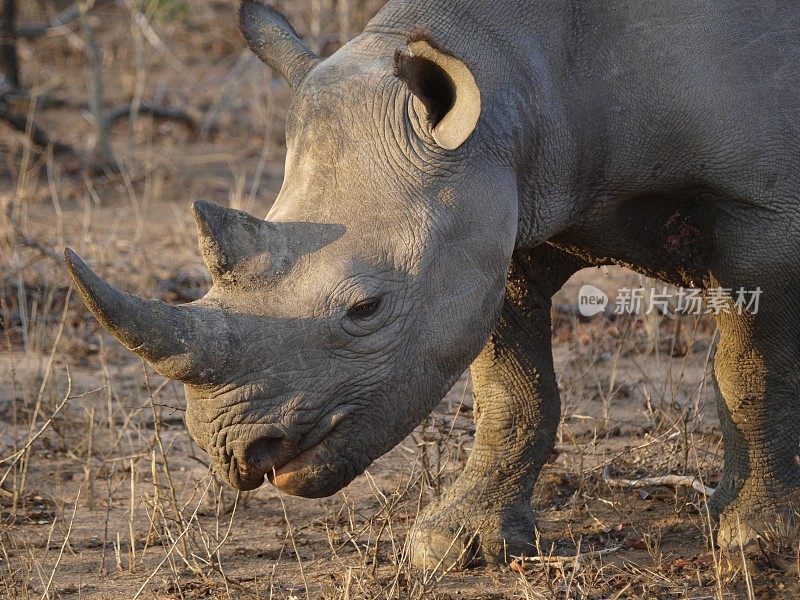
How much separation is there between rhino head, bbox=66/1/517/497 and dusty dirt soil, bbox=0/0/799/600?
498 mm

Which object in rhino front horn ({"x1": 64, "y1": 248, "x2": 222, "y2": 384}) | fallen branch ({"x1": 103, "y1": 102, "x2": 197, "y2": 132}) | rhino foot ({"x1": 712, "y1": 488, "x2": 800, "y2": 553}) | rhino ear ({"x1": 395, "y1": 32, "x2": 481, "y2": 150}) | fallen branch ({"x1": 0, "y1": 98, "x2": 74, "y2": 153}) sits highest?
fallen branch ({"x1": 103, "y1": 102, "x2": 197, "y2": 132})

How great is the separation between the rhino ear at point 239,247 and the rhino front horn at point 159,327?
0.14 m

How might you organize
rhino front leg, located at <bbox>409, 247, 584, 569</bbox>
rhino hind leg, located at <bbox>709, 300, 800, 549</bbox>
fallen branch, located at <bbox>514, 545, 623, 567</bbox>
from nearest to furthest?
fallen branch, located at <bbox>514, 545, 623, 567</bbox>, rhino hind leg, located at <bbox>709, 300, 800, 549</bbox>, rhino front leg, located at <bbox>409, 247, 584, 569</bbox>

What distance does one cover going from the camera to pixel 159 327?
3.58 metres

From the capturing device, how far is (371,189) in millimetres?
3910

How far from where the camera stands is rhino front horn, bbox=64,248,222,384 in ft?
11.6

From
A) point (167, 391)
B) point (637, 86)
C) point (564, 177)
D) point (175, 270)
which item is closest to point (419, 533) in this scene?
point (564, 177)

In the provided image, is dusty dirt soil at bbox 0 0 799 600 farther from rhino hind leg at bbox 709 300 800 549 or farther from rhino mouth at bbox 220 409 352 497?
rhino mouth at bbox 220 409 352 497

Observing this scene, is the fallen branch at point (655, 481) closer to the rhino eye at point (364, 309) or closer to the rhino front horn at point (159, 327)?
the rhino eye at point (364, 309)

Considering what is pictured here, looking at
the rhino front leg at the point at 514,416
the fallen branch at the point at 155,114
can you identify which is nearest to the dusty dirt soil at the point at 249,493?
the rhino front leg at the point at 514,416

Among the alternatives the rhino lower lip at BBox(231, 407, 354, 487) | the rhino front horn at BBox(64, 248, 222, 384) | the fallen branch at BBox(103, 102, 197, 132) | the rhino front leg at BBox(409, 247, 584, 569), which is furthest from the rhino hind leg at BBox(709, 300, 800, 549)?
the fallen branch at BBox(103, 102, 197, 132)

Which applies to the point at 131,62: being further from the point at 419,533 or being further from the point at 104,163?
the point at 419,533

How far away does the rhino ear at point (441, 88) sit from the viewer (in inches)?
149

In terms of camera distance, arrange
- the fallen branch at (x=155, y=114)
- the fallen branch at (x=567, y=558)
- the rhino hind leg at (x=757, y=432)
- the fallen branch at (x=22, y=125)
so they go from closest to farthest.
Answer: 1. the fallen branch at (x=567, y=558)
2. the rhino hind leg at (x=757, y=432)
3. the fallen branch at (x=22, y=125)
4. the fallen branch at (x=155, y=114)
